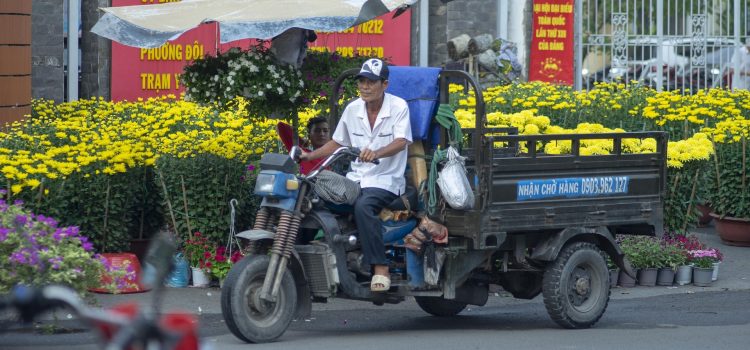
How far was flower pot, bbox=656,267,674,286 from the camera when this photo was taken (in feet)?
37.5

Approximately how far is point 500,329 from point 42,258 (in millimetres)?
3262

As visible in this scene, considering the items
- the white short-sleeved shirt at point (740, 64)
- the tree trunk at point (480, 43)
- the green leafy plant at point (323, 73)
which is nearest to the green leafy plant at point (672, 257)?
the green leafy plant at point (323, 73)

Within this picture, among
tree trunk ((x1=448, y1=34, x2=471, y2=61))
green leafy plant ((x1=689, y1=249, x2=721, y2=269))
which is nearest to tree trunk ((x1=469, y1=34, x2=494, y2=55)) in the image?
tree trunk ((x1=448, y1=34, x2=471, y2=61))

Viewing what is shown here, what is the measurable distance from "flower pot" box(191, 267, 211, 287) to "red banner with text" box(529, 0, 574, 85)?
999cm

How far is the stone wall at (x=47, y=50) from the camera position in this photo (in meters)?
16.2

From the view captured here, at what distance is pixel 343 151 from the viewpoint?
27.2 feet

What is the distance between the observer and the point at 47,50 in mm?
16297

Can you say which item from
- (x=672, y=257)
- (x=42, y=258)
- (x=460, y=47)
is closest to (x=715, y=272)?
(x=672, y=257)

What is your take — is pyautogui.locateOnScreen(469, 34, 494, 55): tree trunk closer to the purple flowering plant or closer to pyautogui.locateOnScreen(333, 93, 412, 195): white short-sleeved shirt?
pyautogui.locateOnScreen(333, 93, 412, 195): white short-sleeved shirt

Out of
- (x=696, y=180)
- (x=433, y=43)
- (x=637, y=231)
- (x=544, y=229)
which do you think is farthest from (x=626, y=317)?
(x=433, y=43)

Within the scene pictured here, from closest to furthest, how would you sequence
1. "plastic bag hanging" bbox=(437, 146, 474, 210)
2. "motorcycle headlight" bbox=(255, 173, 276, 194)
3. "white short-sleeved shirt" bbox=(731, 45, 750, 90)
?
"motorcycle headlight" bbox=(255, 173, 276, 194) < "plastic bag hanging" bbox=(437, 146, 474, 210) < "white short-sleeved shirt" bbox=(731, 45, 750, 90)

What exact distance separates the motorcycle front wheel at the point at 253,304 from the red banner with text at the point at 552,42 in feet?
39.5

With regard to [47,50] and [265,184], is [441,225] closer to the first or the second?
[265,184]

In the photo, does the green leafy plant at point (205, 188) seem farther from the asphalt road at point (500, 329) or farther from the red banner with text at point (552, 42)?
the red banner with text at point (552, 42)
